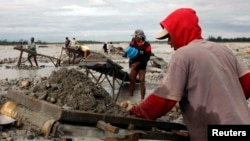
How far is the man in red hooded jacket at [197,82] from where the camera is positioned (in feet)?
10.3

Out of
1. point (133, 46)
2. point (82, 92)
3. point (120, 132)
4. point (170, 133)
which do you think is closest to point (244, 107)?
point (170, 133)

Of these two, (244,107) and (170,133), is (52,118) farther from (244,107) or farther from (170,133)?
(244,107)

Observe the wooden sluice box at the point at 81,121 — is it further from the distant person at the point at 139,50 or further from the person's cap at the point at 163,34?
the distant person at the point at 139,50

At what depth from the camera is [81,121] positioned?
3355 mm

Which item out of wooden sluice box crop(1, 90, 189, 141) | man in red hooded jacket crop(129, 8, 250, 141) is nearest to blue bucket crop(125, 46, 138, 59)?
wooden sluice box crop(1, 90, 189, 141)

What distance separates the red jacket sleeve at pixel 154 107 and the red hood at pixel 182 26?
0.47 m

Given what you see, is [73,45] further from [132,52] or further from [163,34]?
[163,34]

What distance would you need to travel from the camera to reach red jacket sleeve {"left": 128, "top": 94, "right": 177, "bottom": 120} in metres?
3.29

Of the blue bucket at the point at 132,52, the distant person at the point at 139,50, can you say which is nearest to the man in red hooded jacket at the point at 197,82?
the distant person at the point at 139,50

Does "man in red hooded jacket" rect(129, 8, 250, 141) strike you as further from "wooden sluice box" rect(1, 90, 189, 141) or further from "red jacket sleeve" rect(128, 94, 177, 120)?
"wooden sluice box" rect(1, 90, 189, 141)

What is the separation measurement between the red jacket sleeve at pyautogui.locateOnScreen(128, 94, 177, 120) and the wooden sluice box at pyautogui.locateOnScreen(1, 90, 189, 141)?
0.08 meters

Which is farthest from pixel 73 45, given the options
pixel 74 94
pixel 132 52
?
pixel 74 94

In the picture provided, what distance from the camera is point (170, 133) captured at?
3680mm

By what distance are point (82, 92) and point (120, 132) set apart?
2.23ft
